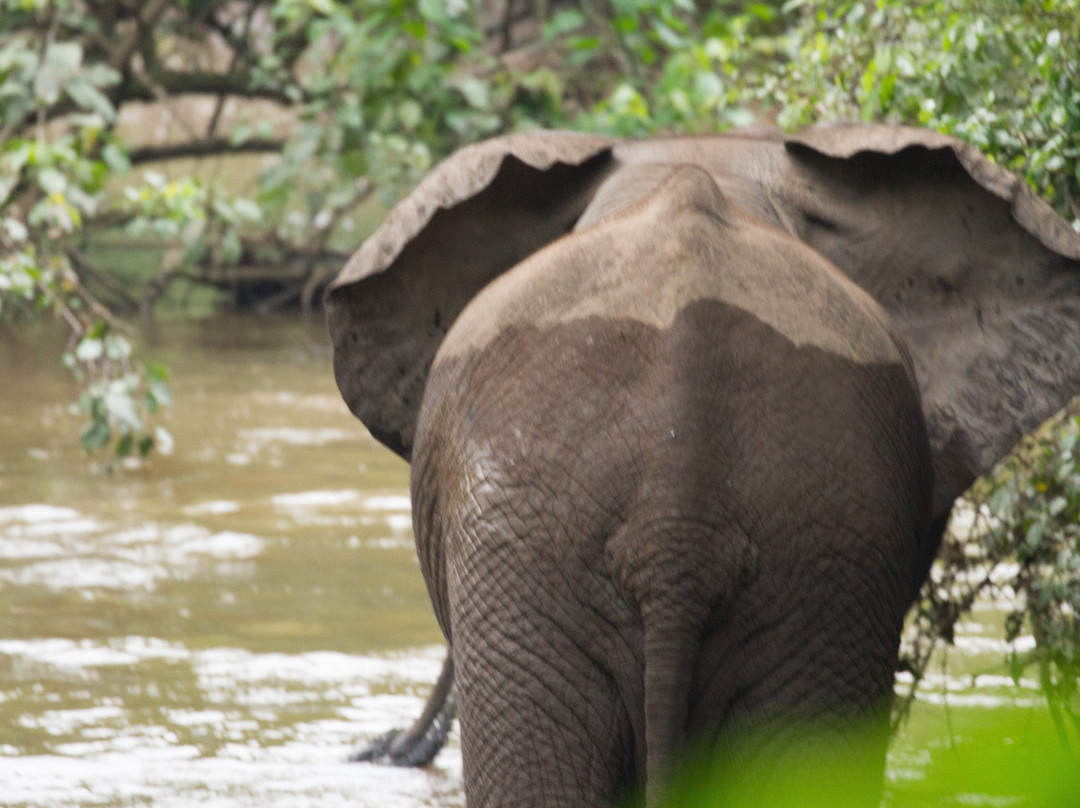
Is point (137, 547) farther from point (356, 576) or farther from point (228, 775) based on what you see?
point (228, 775)

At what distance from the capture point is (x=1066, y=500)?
278 cm

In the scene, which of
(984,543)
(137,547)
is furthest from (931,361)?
(137,547)

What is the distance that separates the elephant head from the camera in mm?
2107

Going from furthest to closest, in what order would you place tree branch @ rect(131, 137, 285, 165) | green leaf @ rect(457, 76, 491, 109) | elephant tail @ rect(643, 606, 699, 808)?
1. tree branch @ rect(131, 137, 285, 165)
2. green leaf @ rect(457, 76, 491, 109)
3. elephant tail @ rect(643, 606, 699, 808)

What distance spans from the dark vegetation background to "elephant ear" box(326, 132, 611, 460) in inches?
39.4

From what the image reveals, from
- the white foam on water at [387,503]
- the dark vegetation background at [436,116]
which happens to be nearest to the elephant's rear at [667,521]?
the dark vegetation background at [436,116]

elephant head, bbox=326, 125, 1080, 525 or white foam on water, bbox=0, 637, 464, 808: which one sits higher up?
elephant head, bbox=326, 125, 1080, 525

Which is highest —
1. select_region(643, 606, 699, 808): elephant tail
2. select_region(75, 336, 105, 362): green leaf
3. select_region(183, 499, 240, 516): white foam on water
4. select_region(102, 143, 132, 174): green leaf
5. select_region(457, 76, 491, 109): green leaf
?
select_region(457, 76, 491, 109): green leaf

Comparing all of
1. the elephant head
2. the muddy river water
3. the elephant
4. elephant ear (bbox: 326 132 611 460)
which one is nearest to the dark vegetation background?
the muddy river water

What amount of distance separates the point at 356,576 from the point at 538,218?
8.65 feet

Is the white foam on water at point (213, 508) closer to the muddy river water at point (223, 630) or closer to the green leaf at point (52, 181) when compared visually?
the muddy river water at point (223, 630)

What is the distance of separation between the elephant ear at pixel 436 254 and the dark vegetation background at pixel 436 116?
1000mm

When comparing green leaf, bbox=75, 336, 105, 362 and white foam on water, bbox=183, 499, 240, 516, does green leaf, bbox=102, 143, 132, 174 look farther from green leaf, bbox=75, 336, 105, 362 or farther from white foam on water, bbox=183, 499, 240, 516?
white foam on water, bbox=183, 499, 240, 516

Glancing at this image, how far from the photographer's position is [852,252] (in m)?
2.18
